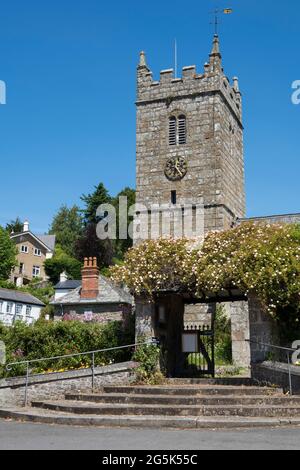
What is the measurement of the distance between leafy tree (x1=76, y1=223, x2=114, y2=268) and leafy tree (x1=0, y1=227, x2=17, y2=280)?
8.15 meters

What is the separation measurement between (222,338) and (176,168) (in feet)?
43.4

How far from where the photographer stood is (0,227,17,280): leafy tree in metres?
59.8

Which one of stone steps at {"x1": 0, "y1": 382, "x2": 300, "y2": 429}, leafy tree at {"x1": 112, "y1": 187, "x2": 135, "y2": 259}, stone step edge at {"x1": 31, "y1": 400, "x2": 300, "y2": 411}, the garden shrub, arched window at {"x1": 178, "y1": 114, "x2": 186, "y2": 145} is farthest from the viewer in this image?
leafy tree at {"x1": 112, "y1": 187, "x2": 135, "y2": 259}

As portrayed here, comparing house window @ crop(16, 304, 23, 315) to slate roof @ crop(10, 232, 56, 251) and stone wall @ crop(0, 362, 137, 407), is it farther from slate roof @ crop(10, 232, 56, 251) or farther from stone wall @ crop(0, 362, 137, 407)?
stone wall @ crop(0, 362, 137, 407)

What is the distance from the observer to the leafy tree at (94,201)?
209ft

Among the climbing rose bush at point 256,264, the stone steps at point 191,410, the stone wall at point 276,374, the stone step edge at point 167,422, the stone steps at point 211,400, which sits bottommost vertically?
the stone step edge at point 167,422

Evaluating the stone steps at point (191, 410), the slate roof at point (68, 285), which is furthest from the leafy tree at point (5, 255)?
the stone steps at point (191, 410)

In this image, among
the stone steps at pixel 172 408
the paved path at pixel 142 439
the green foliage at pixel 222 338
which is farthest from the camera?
the green foliage at pixel 222 338

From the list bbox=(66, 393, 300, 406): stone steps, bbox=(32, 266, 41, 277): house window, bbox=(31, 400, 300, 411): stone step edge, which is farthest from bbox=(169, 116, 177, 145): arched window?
bbox=(32, 266, 41, 277): house window

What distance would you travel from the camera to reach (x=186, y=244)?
13.8 metres

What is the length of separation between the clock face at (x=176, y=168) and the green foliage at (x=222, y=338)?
33.4ft

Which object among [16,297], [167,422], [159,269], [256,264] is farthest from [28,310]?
[167,422]

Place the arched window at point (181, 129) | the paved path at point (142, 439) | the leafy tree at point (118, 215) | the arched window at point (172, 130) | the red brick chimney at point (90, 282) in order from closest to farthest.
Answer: the paved path at point (142, 439)
the red brick chimney at point (90, 282)
the arched window at point (181, 129)
the arched window at point (172, 130)
the leafy tree at point (118, 215)

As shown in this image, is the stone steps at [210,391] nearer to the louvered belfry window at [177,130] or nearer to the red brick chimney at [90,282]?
the red brick chimney at [90,282]
